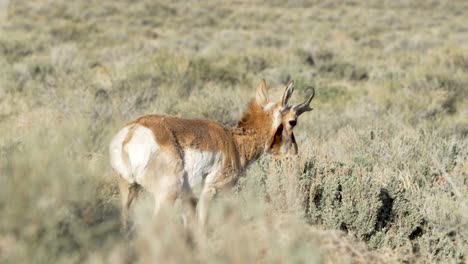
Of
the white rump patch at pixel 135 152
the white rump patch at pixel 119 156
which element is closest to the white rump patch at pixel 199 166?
the white rump patch at pixel 135 152

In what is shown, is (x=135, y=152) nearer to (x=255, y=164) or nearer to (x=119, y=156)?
(x=119, y=156)

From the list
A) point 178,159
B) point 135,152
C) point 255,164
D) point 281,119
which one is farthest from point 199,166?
point 255,164

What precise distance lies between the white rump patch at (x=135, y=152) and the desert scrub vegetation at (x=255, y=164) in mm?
173

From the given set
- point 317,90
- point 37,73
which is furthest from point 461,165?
point 37,73

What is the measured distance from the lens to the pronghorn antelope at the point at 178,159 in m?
4.97

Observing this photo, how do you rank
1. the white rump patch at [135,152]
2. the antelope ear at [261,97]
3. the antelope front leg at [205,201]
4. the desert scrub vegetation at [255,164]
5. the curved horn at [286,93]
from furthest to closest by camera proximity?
the antelope ear at [261,97], the curved horn at [286,93], the antelope front leg at [205,201], the white rump patch at [135,152], the desert scrub vegetation at [255,164]

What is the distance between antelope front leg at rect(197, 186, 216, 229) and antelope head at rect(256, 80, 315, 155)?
112 cm

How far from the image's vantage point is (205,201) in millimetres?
5363

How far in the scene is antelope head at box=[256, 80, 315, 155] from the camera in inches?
252

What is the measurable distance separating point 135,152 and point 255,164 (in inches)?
89.2

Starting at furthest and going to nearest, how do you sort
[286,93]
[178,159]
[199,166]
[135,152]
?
[286,93] < [199,166] < [178,159] < [135,152]

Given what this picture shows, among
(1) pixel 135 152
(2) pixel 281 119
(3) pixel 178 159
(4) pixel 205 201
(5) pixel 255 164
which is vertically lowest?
(5) pixel 255 164

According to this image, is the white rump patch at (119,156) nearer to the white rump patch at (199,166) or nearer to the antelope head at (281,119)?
the white rump patch at (199,166)

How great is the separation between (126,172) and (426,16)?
47040 mm
